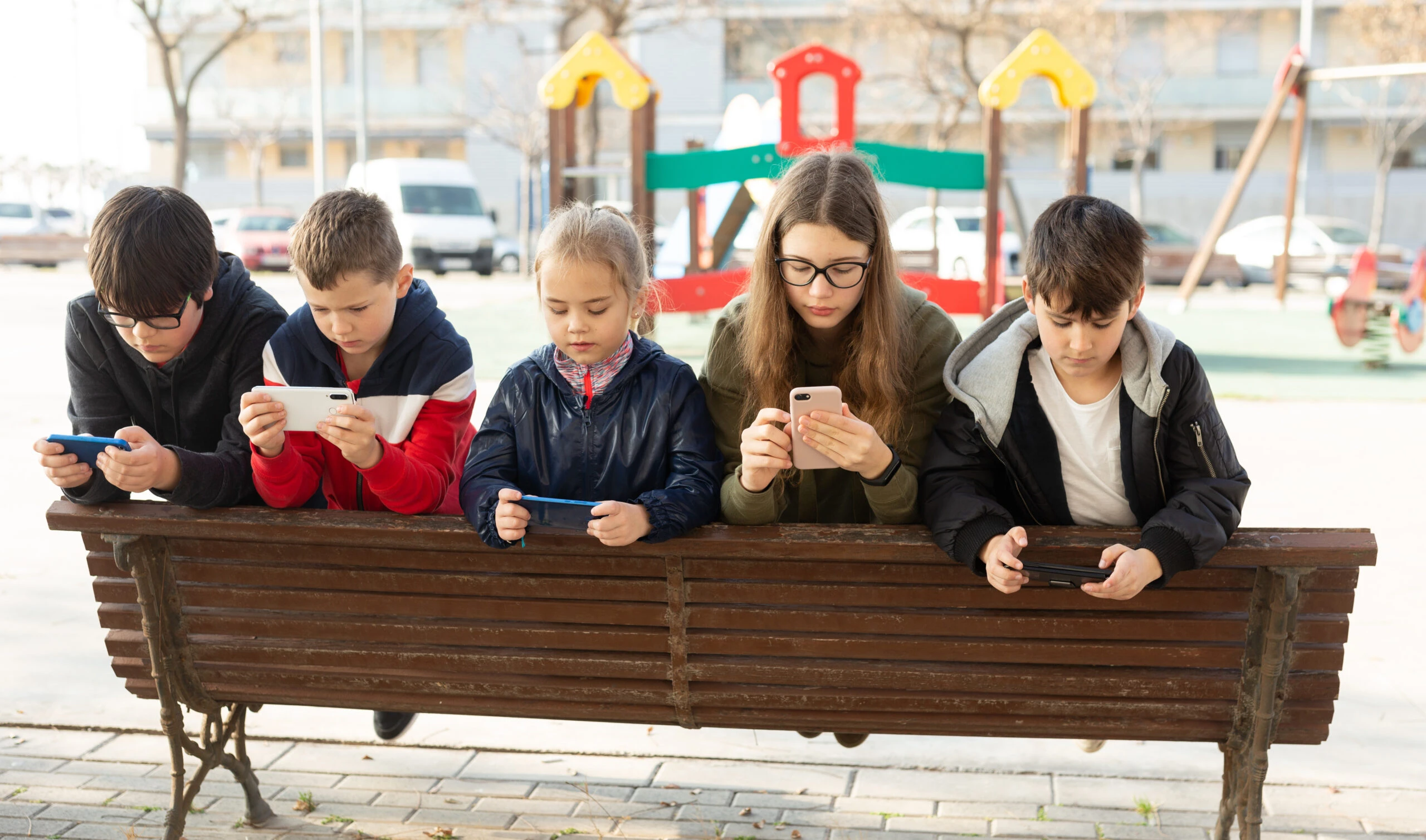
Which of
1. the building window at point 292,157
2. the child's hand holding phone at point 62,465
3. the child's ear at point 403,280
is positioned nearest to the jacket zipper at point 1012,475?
the child's ear at point 403,280

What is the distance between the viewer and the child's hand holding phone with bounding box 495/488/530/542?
2.47 metres

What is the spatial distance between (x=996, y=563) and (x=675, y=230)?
39.0 ft

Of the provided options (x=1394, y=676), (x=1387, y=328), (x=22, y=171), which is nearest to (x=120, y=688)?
(x=1394, y=676)

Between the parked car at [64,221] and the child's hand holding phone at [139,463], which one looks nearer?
the child's hand holding phone at [139,463]

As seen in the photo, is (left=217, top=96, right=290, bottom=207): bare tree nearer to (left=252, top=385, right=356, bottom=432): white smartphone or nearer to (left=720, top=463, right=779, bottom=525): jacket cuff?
(left=252, top=385, right=356, bottom=432): white smartphone

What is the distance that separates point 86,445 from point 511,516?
0.94m

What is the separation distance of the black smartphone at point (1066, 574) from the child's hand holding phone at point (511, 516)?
0.98 meters

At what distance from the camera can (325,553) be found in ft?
8.80

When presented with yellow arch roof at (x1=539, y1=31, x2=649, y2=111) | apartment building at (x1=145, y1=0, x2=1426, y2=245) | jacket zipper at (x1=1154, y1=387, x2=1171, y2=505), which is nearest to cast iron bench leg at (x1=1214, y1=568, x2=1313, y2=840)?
jacket zipper at (x1=1154, y1=387, x2=1171, y2=505)

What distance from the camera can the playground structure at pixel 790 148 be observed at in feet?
29.3

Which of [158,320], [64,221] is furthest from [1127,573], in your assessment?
[64,221]

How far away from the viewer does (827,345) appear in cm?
289

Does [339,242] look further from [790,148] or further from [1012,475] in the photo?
[790,148]

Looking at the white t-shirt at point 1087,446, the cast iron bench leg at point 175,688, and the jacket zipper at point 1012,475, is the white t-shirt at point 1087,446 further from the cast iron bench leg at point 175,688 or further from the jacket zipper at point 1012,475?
the cast iron bench leg at point 175,688
